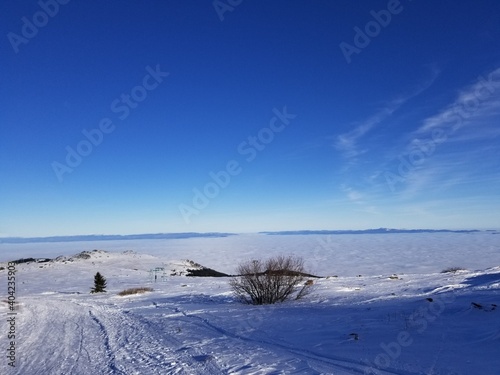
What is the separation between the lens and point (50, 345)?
31.2ft

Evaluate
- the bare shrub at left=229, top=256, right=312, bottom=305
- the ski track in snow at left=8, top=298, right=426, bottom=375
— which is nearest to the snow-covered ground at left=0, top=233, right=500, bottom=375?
the ski track in snow at left=8, top=298, right=426, bottom=375

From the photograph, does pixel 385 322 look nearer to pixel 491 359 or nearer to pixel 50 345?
pixel 491 359

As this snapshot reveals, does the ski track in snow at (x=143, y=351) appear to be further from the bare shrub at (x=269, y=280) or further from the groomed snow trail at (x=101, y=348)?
the bare shrub at (x=269, y=280)

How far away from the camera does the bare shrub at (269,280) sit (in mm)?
15133

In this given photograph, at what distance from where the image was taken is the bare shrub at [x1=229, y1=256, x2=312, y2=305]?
49.6 ft

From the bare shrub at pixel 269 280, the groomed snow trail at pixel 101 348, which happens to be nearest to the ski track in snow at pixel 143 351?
the groomed snow trail at pixel 101 348

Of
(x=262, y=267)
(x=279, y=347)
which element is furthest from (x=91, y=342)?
(x=262, y=267)

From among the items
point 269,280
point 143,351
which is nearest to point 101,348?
point 143,351

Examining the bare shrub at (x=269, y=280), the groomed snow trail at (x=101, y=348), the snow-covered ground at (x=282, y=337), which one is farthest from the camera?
the bare shrub at (x=269, y=280)

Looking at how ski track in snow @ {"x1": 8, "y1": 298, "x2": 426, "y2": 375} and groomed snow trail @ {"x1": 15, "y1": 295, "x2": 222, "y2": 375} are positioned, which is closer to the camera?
ski track in snow @ {"x1": 8, "y1": 298, "x2": 426, "y2": 375}

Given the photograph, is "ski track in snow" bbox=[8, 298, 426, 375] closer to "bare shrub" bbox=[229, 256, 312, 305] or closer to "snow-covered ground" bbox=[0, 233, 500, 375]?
"snow-covered ground" bbox=[0, 233, 500, 375]

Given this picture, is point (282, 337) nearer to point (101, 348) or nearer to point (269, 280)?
point (101, 348)

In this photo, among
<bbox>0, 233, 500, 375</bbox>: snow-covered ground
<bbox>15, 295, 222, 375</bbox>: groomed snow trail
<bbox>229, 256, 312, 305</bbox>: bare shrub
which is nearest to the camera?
<bbox>0, 233, 500, 375</bbox>: snow-covered ground

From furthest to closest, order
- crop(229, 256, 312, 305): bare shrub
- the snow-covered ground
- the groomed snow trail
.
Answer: crop(229, 256, 312, 305): bare shrub < the groomed snow trail < the snow-covered ground
